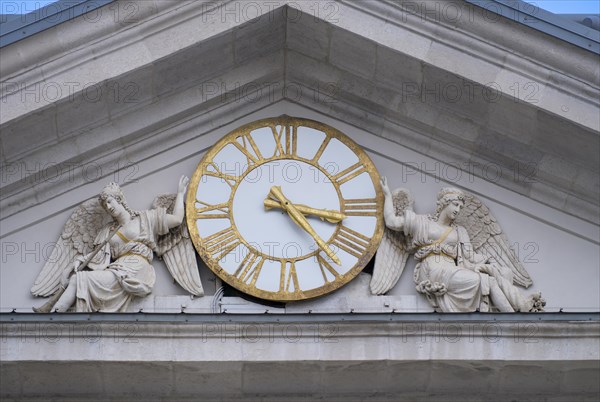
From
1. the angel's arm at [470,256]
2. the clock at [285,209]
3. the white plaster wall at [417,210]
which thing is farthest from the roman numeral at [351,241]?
the angel's arm at [470,256]

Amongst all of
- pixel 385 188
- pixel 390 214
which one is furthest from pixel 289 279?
pixel 385 188

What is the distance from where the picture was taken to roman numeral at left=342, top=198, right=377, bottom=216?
14.0 m

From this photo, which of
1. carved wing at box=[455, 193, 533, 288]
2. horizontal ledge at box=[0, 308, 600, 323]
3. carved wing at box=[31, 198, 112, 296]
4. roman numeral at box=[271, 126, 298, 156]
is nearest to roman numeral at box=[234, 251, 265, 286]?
horizontal ledge at box=[0, 308, 600, 323]

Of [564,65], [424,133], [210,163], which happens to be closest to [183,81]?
[210,163]

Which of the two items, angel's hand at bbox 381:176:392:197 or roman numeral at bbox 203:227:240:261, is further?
angel's hand at bbox 381:176:392:197

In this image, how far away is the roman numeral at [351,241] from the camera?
13.8 m

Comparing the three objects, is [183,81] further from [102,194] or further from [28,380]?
[28,380]

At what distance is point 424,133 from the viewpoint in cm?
1436

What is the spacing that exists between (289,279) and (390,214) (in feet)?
2.66

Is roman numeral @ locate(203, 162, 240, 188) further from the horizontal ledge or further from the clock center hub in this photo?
the horizontal ledge

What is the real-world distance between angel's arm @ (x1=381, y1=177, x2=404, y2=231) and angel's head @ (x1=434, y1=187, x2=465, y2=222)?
0.26 m

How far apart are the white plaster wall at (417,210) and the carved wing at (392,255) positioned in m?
0.06

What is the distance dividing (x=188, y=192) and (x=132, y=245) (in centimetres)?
58

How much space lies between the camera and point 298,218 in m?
13.9
